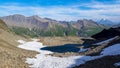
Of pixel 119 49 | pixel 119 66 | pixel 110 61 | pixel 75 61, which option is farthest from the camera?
pixel 119 49

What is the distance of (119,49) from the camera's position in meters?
44.0

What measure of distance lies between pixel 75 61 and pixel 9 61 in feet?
33.6

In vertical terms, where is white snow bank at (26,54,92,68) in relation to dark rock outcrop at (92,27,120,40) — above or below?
above

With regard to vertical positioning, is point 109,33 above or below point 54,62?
below

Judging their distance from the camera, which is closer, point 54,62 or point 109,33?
point 54,62

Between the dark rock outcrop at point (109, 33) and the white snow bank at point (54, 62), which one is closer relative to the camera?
the white snow bank at point (54, 62)

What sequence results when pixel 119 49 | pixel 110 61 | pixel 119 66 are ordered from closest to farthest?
1. pixel 119 66
2. pixel 110 61
3. pixel 119 49

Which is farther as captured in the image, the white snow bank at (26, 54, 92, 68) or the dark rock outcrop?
the dark rock outcrop

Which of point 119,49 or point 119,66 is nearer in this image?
point 119,66

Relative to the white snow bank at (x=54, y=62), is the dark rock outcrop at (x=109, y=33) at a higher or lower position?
lower

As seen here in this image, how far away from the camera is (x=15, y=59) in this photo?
1658 inches

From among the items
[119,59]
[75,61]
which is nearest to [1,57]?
[75,61]

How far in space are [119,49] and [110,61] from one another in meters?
6.87

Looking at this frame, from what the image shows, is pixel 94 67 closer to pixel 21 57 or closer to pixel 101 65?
pixel 101 65
